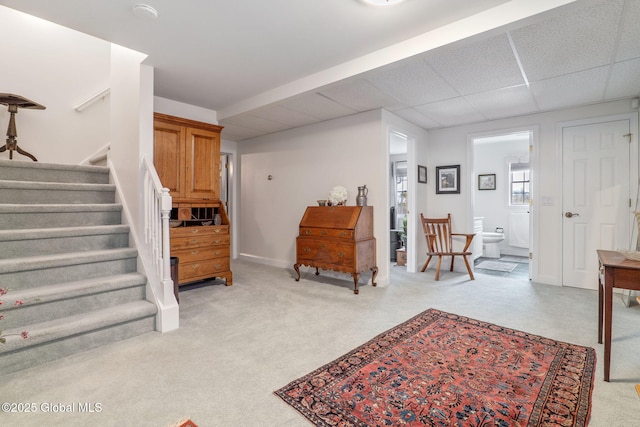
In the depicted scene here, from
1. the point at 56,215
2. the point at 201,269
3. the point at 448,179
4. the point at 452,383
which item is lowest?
the point at 452,383

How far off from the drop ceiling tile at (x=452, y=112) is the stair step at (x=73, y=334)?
12.4 ft

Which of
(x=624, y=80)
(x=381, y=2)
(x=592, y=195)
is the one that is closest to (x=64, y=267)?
(x=381, y=2)

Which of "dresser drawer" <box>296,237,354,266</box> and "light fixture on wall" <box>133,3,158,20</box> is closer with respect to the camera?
"light fixture on wall" <box>133,3,158,20</box>

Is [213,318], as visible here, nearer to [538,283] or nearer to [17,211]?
[17,211]

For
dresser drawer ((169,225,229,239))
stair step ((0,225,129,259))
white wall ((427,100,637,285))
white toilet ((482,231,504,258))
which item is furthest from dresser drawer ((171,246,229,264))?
white toilet ((482,231,504,258))

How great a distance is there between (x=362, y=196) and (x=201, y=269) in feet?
7.18

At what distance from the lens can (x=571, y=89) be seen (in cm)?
331

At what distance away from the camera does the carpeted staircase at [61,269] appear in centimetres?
202

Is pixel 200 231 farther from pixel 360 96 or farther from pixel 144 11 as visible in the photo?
pixel 360 96

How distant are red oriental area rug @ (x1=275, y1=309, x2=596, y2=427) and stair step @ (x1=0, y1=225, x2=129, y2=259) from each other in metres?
2.18

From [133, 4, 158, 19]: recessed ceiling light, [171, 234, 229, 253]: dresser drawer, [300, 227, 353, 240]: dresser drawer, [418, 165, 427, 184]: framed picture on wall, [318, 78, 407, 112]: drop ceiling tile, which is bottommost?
[171, 234, 229, 253]: dresser drawer

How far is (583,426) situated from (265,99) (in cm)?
376

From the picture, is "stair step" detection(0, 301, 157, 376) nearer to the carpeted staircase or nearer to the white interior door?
the carpeted staircase

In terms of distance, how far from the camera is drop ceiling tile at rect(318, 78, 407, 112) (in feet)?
10.6
